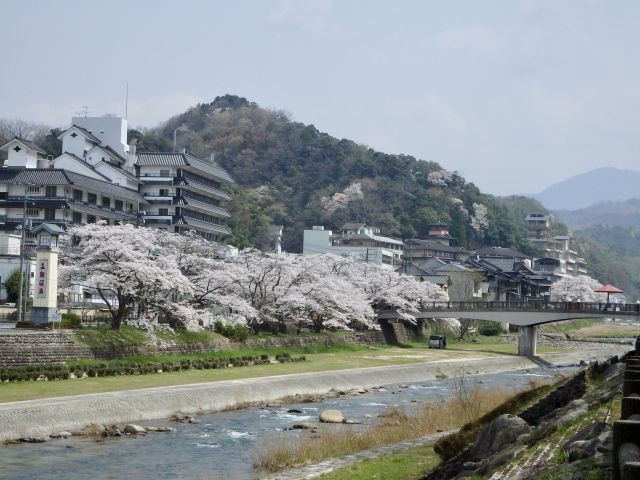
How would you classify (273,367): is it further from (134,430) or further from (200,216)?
(200,216)

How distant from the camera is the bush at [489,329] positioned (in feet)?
288

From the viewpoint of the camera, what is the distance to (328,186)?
127 meters

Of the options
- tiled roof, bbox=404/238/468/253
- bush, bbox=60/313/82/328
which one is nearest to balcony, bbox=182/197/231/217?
tiled roof, bbox=404/238/468/253

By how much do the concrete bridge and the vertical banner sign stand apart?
38070mm

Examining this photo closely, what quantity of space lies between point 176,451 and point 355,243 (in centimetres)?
7869

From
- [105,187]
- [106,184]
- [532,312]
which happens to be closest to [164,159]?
[106,184]

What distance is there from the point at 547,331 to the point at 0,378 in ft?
247

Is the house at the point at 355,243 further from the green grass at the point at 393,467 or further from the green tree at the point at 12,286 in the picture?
the green grass at the point at 393,467

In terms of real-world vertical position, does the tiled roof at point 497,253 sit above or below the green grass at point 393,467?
above

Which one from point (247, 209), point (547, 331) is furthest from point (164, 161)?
point (547, 331)

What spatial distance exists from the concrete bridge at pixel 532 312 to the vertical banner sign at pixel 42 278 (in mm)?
38070

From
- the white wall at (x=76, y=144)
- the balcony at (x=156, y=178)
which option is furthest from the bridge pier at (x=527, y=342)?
the white wall at (x=76, y=144)

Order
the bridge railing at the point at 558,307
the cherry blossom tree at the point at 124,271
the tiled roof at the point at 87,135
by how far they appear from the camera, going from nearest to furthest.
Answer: the cherry blossom tree at the point at 124,271, the bridge railing at the point at 558,307, the tiled roof at the point at 87,135

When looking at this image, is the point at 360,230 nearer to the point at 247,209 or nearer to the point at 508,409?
the point at 247,209
